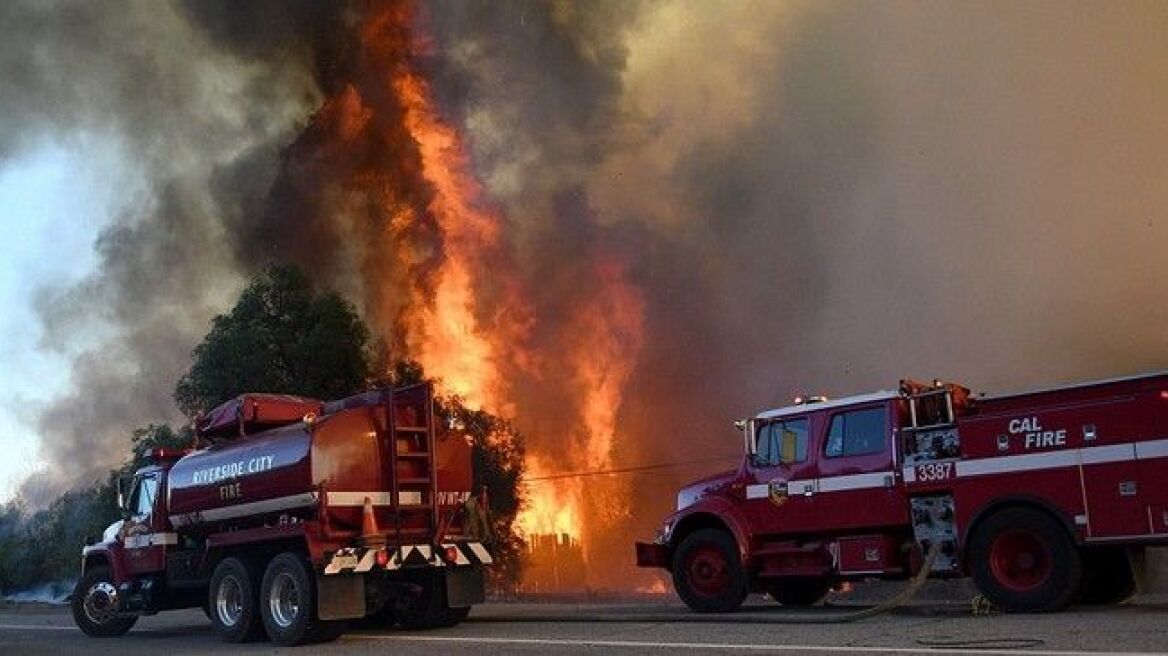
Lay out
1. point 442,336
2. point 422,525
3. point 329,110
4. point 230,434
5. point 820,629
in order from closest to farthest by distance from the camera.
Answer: point 820,629 → point 422,525 → point 230,434 → point 442,336 → point 329,110

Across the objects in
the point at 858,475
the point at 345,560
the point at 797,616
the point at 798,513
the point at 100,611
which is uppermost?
the point at 858,475

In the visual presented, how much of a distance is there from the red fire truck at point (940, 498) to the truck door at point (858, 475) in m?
0.02

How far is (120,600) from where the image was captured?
17281mm

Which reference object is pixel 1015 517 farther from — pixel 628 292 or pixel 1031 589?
pixel 628 292

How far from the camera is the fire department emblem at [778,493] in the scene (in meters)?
14.4

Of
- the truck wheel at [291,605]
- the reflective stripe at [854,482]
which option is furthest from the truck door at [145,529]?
the reflective stripe at [854,482]

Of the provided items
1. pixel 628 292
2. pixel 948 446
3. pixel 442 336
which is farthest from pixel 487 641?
pixel 628 292

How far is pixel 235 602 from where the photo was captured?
1493cm

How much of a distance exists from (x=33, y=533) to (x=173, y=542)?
32.4 m

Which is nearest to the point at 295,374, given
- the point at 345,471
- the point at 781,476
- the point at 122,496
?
the point at 122,496

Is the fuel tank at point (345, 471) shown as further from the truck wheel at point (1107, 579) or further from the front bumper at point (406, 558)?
the truck wheel at point (1107, 579)

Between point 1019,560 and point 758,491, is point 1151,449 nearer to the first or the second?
point 1019,560

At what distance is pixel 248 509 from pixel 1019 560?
9.44 meters

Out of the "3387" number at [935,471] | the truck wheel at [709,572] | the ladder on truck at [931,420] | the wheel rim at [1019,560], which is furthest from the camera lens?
the truck wheel at [709,572]
